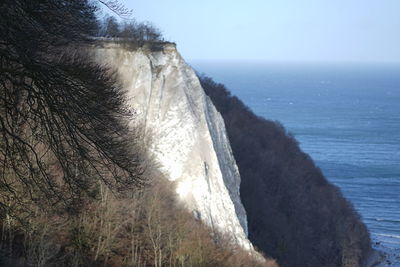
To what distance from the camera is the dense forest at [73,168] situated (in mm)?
6680

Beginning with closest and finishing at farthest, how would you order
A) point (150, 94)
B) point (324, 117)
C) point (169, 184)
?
point (169, 184)
point (150, 94)
point (324, 117)

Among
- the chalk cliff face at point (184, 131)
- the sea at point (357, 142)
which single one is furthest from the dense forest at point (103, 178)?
the sea at point (357, 142)

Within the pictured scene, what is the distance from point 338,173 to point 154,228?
135 ft

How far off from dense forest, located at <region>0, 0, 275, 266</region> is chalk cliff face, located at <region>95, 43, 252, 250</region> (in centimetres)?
92

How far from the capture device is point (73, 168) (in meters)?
8.51

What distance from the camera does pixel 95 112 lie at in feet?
22.8

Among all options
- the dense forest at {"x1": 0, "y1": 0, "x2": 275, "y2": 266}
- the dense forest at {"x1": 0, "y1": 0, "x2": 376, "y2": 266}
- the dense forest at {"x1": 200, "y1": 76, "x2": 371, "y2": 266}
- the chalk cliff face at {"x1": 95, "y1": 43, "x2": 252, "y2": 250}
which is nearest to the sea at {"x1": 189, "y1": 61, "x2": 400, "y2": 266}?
the dense forest at {"x1": 200, "y1": 76, "x2": 371, "y2": 266}

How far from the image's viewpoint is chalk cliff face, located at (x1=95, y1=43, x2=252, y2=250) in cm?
2475

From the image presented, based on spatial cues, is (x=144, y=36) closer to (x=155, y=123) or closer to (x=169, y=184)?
Result: (x=155, y=123)

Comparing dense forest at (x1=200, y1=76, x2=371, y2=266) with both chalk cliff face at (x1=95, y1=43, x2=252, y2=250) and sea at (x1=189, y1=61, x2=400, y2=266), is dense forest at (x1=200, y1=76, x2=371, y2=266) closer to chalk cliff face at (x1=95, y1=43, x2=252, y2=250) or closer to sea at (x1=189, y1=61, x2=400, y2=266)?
sea at (x1=189, y1=61, x2=400, y2=266)

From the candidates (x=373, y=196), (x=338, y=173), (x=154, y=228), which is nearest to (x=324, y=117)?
(x=338, y=173)

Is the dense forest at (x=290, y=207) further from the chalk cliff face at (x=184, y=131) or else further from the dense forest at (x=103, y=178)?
the chalk cliff face at (x=184, y=131)

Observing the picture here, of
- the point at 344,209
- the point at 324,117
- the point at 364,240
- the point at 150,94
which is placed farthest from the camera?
the point at 324,117

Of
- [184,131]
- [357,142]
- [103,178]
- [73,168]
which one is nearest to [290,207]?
[184,131]
